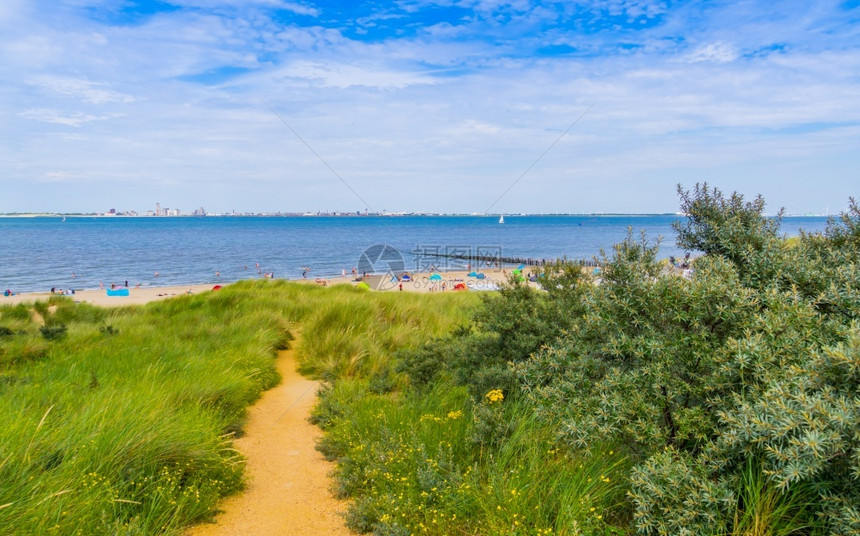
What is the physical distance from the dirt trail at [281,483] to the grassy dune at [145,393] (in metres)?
0.21

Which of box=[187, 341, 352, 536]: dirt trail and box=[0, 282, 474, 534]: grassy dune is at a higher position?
box=[0, 282, 474, 534]: grassy dune

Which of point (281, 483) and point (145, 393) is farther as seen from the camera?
point (145, 393)

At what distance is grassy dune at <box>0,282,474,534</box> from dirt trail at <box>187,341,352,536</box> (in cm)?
21

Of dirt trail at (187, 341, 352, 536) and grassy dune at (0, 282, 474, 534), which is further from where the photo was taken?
dirt trail at (187, 341, 352, 536)

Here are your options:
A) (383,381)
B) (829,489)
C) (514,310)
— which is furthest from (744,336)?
(383,381)

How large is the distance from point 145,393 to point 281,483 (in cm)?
176

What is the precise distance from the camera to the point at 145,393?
537 centimetres

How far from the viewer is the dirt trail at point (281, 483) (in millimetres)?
4254

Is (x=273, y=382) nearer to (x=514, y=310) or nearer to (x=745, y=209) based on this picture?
(x=514, y=310)

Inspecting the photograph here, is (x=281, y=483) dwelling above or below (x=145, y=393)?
below

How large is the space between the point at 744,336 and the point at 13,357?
9.65 meters

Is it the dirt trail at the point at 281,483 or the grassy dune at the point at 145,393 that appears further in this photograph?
the dirt trail at the point at 281,483

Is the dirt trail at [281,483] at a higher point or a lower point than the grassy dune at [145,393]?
lower

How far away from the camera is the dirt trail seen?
4254 mm
